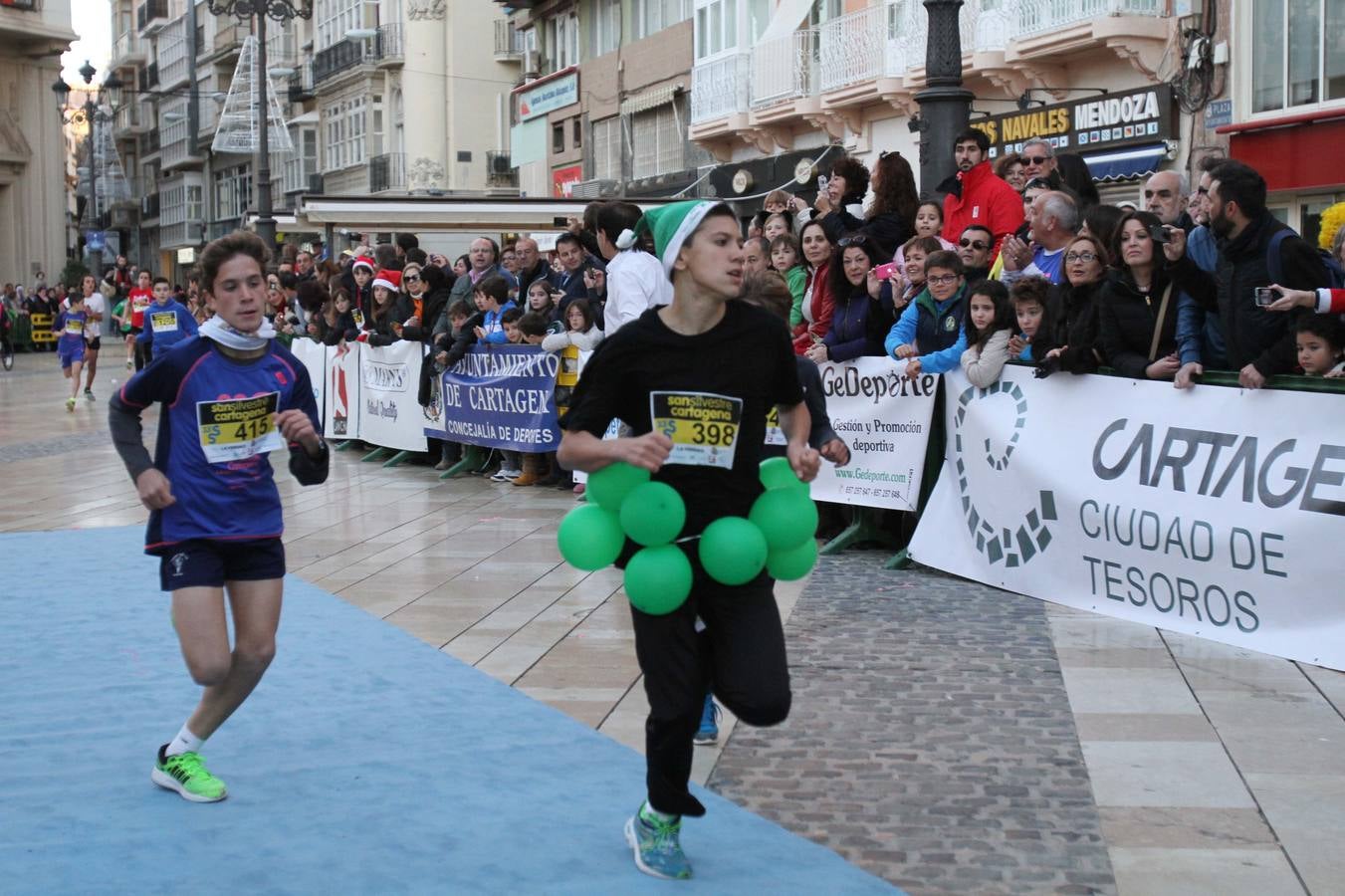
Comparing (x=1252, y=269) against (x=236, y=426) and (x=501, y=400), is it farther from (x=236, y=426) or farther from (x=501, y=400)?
(x=501, y=400)

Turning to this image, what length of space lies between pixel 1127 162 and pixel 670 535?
20.1 m

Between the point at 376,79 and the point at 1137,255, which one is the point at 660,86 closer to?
the point at 376,79

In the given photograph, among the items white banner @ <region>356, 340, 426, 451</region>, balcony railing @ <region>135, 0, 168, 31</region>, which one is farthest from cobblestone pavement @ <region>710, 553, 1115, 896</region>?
balcony railing @ <region>135, 0, 168, 31</region>

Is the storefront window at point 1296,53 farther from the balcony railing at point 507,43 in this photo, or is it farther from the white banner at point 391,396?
the balcony railing at point 507,43

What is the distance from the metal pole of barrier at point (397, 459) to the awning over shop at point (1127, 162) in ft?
36.2

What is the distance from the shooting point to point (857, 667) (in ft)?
24.0

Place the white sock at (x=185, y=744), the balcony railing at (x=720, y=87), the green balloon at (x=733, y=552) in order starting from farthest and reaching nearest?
the balcony railing at (x=720, y=87)
the white sock at (x=185, y=744)
the green balloon at (x=733, y=552)

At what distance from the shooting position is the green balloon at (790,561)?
15.9 ft

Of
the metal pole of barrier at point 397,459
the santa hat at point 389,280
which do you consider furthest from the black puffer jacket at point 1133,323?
the santa hat at point 389,280

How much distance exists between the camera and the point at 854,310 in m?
10.4

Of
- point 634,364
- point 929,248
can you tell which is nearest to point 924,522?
point 929,248

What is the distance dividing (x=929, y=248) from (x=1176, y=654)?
10.8 ft

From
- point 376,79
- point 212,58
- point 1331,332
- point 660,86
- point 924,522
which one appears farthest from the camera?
point 212,58

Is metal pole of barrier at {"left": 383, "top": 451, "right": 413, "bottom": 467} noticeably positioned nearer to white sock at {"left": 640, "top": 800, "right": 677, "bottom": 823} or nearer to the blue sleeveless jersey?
the blue sleeveless jersey
